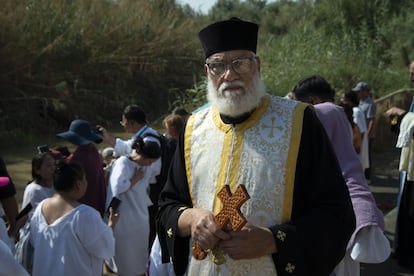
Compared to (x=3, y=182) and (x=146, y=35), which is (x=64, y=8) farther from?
(x=3, y=182)

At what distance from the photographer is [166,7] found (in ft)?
76.7

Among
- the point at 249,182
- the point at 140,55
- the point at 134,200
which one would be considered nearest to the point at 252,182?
the point at 249,182

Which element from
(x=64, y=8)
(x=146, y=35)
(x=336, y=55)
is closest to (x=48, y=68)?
(x=64, y=8)

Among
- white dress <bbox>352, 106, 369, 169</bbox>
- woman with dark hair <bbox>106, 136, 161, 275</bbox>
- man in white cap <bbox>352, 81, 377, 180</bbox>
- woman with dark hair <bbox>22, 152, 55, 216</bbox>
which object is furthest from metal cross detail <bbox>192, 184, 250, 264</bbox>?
man in white cap <bbox>352, 81, 377, 180</bbox>

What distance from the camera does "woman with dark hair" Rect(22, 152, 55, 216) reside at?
4895 mm

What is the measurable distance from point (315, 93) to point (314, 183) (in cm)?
193

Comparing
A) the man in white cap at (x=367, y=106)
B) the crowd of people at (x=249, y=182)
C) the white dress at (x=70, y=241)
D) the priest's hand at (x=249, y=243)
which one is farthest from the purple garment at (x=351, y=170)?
the man in white cap at (x=367, y=106)

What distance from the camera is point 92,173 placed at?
518 cm

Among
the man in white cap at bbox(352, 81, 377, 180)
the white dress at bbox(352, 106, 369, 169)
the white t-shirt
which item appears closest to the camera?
the white t-shirt

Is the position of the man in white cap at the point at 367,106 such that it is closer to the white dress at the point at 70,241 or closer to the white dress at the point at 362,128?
the white dress at the point at 362,128

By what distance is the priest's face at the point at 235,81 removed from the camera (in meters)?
2.52

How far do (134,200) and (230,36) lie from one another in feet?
10.7

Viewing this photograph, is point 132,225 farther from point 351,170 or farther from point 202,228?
point 202,228

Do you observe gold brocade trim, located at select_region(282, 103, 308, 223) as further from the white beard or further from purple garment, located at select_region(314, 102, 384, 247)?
purple garment, located at select_region(314, 102, 384, 247)
